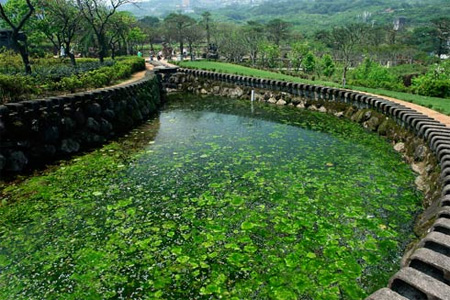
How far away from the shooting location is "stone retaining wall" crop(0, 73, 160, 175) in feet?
37.8

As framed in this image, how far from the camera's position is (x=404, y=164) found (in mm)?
13133

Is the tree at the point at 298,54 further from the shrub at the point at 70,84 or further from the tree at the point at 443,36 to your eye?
the tree at the point at 443,36

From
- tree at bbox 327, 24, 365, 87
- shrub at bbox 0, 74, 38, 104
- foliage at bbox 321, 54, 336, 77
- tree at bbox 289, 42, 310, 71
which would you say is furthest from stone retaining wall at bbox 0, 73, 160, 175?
tree at bbox 289, 42, 310, 71

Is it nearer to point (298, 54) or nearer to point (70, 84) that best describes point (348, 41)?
point (298, 54)

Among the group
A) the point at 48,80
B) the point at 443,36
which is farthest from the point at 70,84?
the point at 443,36

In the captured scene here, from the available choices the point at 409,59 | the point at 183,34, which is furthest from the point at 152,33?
the point at 409,59

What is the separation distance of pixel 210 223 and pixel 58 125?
8.75m

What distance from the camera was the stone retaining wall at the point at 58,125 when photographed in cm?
1152

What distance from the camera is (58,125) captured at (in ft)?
44.7

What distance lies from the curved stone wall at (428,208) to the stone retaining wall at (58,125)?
38.9ft

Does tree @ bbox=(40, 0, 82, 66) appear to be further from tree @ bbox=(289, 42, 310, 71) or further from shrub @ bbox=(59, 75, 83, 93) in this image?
tree @ bbox=(289, 42, 310, 71)

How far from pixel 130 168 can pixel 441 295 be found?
10.3 meters

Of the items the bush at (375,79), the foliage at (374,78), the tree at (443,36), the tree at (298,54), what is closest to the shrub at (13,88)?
the bush at (375,79)

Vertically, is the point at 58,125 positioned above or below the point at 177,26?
below
